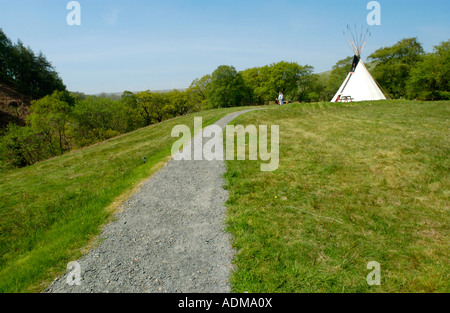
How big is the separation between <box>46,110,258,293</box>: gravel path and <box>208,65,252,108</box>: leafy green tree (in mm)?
48151

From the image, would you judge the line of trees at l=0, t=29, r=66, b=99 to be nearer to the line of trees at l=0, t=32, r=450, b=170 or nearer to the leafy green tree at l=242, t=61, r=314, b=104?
the line of trees at l=0, t=32, r=450, b=170

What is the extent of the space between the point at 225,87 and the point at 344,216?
5033 cm

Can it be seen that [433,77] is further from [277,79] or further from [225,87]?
[225,87]

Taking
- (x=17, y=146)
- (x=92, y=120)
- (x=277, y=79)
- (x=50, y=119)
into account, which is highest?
(x=277, y=79)

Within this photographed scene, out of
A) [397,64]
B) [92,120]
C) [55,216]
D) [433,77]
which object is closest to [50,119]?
[92,120]

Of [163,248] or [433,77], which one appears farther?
[433,77]

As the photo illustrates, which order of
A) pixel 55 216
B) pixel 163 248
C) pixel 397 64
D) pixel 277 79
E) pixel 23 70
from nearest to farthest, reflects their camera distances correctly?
pixel 163 248 → pixel 55 216 → pixel 397 64 → pixel 277 79 → pixel 23 70

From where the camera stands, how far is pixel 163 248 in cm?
464

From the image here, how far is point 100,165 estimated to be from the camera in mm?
12016

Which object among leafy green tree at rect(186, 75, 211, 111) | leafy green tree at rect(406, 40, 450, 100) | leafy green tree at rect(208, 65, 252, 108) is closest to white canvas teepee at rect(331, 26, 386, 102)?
leafy green tree at rect(406, 40, 450, 100)

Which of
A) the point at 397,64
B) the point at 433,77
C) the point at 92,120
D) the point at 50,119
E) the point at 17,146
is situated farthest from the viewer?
the point at 397,64

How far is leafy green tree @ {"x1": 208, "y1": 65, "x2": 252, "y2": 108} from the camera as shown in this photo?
52.2 m
